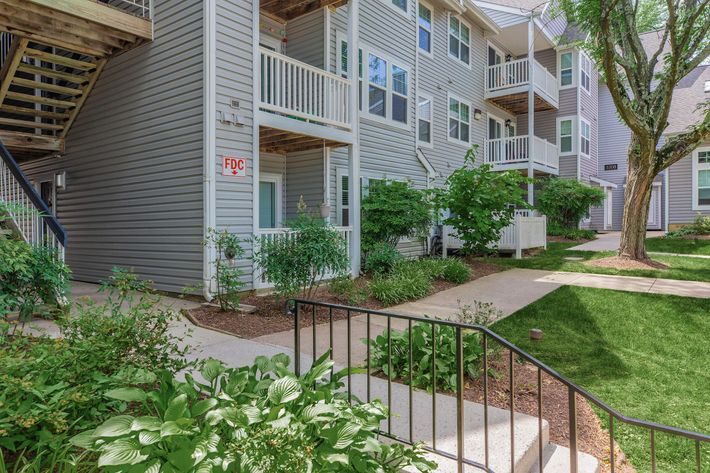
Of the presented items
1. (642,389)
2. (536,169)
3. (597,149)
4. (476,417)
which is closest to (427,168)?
(536,169)

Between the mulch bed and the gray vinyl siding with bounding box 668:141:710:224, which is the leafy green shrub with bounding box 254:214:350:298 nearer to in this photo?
the mulch bed

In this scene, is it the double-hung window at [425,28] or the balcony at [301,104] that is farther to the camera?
the double-hung window at [425,28]

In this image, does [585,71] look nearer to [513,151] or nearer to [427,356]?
[513,151]

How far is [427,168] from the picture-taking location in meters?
12.8

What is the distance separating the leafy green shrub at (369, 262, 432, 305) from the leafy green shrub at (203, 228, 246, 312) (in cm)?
223

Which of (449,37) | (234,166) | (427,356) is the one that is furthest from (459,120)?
(427,356)

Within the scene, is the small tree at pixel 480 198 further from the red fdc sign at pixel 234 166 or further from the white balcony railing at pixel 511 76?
the white balcony railing at pixel 511 76

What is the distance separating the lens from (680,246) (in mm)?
13508

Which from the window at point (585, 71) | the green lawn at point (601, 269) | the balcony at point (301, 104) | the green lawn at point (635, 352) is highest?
the window at point (585, 71)

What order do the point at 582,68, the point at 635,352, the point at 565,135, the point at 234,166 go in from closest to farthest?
1. the point at 635,352
2. the point at 234,166
3. the point at 565,135
4. the point at 582,68

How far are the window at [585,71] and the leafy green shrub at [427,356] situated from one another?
63.8ft

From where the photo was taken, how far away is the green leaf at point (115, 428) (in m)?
1.96

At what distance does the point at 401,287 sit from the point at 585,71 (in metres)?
18.3

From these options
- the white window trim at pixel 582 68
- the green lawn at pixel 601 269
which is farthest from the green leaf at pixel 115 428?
the white window trim at pixel 582 68
